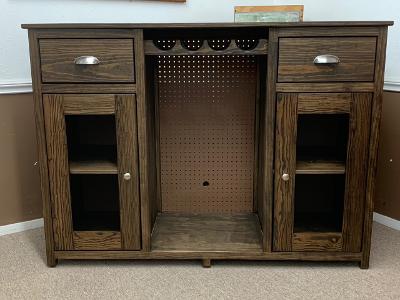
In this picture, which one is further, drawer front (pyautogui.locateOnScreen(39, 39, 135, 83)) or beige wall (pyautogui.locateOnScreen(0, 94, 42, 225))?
beige wall (pyautogui.locateOnScreen(0, 94, 42, 225))

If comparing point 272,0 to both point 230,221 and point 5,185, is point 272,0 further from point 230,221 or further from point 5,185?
point 5,185

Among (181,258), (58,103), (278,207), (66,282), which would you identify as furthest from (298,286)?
(58,103)

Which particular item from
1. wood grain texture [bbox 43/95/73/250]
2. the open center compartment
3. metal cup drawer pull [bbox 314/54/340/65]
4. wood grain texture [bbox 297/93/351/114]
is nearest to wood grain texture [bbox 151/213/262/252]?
the open center compartment

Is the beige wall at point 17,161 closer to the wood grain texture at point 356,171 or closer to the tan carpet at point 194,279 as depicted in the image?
the tan carpet at point 194,279

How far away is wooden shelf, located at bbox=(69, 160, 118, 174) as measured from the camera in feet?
5.08

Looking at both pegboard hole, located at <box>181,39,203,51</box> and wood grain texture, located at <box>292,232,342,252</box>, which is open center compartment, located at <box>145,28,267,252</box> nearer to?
pegboard hole, located at <box>181,39,203,51</box>

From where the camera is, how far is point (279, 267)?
63.5 inches

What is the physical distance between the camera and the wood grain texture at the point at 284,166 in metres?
1.47

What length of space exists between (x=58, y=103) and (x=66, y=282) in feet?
2.12

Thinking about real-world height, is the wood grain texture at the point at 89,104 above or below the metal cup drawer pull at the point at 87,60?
below

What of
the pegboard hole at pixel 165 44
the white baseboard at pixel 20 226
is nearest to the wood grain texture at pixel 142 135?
the pegboard hole at pixel 165 44

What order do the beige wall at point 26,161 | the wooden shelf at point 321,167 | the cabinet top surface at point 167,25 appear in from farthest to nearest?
the beige wall at point 26,161 < the wooden shelf at point 321,167 < the cabinet top surface at point 167,25

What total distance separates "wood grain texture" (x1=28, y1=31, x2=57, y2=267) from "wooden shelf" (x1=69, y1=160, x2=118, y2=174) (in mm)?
101

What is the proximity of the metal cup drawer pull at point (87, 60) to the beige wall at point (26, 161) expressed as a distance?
53cm
